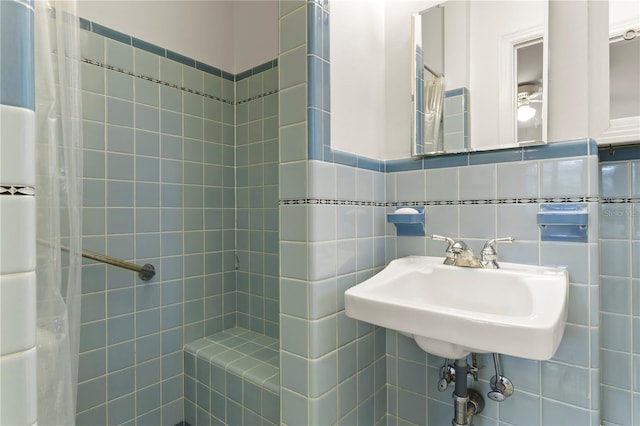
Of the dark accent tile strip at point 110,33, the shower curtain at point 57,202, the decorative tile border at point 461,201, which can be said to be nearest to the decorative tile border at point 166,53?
the dark accent tile strip at point 110,33

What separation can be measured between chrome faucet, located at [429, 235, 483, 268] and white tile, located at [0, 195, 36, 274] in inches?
43.4

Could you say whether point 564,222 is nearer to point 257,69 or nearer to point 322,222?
point 322,222

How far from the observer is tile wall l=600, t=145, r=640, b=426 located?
0.98 metres

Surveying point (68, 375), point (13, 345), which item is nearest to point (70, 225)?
point (68, 375)

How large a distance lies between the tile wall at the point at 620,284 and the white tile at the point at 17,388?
1.43 meters

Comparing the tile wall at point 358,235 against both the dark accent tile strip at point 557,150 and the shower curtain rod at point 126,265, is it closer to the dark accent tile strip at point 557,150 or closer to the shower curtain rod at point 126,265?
the dark accent tile strip at point 557,150

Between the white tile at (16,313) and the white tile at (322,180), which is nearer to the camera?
the white tile at (16,313)

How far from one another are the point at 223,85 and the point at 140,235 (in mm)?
989

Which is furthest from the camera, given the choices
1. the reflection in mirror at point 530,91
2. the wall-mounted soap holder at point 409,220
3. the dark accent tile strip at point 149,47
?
the dark accent tile strip at point 149,47

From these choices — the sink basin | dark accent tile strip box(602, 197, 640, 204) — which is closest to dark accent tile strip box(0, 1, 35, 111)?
the sink basin

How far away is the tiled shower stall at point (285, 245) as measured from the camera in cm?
100

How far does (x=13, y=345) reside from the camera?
1.24 feet

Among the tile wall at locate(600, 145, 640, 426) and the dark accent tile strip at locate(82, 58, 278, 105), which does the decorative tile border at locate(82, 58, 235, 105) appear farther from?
the tile wall at locate(600, 145, 640, 426)

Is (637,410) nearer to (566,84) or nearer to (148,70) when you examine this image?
(566,84)
